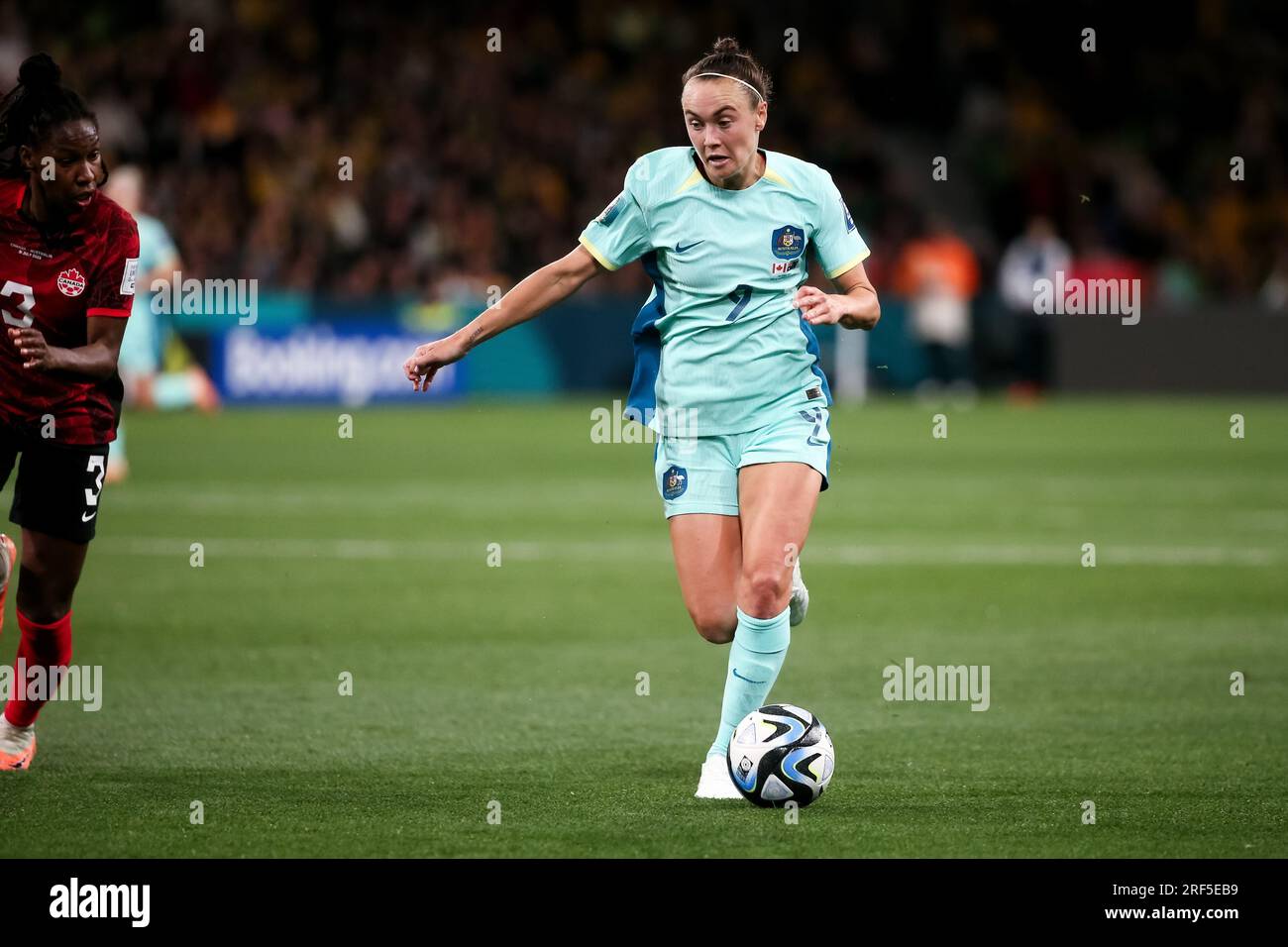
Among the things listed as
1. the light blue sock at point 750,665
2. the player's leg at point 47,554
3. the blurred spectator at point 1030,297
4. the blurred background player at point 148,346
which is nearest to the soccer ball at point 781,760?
the light blue sock at point 750,665

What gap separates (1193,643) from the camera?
10031 millimetres

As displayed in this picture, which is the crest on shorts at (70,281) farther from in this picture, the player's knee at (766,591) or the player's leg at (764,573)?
the player's knee at (766,591)

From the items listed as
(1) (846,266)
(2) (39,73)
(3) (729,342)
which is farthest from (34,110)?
(1) (846,266)

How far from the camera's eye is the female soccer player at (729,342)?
6750 mm

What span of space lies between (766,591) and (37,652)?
2619mm

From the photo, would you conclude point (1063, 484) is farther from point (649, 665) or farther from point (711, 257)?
point (711, 257)

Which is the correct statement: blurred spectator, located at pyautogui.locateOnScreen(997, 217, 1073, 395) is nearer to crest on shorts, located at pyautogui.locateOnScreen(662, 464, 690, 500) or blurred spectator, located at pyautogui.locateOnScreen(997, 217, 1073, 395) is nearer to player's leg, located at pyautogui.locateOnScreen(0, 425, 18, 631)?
crest on shorts, located at pyautogui.locateOnScreen(662, 464, 690, 500)

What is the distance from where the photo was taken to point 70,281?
22.1 feet

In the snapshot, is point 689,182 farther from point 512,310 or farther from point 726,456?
point 726,456

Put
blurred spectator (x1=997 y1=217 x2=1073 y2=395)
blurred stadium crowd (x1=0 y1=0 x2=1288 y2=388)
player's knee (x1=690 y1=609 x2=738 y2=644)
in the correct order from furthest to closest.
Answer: blurred spectator (x1=997 y1=217 x2=1073 y2=395) < blurred stadium crowd (x1=0 y1=0 x2=1288 y2=388) < player's knee (x1=690 y1=609 x2=738 y2=644)

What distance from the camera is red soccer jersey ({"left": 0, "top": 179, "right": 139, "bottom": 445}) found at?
265 inches

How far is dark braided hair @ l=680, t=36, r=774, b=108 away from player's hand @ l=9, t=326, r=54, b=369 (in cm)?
223

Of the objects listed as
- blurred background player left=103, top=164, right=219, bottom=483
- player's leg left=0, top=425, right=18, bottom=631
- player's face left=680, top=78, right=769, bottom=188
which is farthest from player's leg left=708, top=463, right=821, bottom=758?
blurred background player left=103, top=164, right=219, bottom=483

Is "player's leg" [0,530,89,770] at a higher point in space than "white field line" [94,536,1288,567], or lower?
lower
